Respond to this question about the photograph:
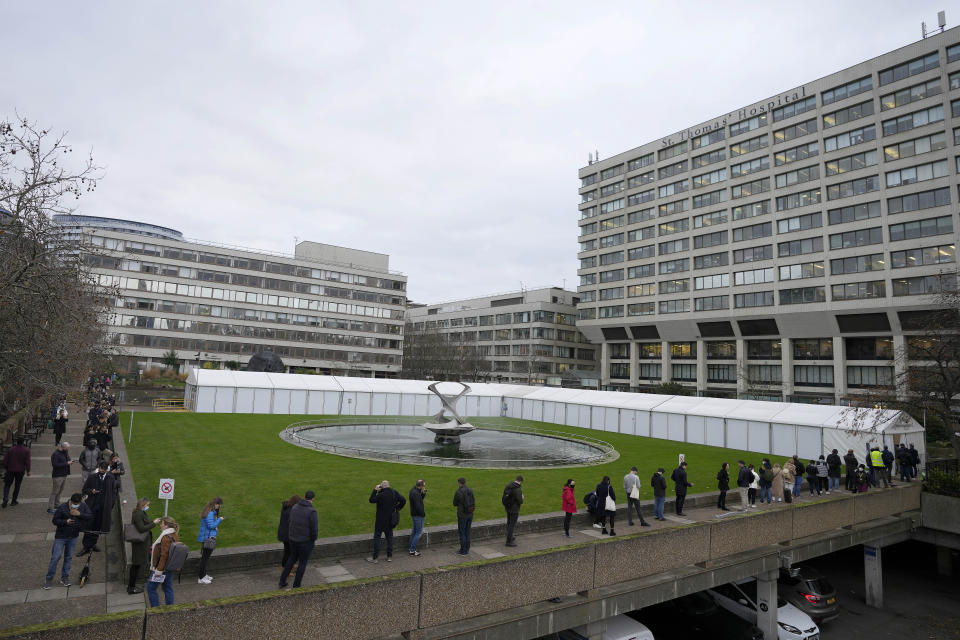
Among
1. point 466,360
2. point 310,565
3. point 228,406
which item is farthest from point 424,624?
point 466,360

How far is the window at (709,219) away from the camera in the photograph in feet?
252

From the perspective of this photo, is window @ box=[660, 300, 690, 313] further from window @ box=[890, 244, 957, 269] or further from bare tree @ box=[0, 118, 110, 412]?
bare tree @ box=[0, 118, 110, 412]

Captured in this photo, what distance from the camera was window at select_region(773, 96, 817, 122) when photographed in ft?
224

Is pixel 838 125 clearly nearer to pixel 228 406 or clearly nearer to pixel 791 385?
pixel 791 385

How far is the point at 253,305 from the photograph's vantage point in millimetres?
91562

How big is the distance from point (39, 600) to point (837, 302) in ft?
244

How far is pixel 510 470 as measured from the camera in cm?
2503

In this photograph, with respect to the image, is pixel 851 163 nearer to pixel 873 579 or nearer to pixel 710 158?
pixel 710 158

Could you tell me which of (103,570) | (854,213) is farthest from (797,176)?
(103,570)

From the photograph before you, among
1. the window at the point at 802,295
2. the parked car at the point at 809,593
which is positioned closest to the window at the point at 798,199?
the window at the point at 802,295

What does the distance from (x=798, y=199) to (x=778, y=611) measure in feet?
214

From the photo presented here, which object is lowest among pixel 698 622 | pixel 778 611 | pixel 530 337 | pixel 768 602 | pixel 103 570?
pixel 698 622

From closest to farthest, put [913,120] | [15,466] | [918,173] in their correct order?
1. [15,466]
2. [918,173]
3. [913,120]

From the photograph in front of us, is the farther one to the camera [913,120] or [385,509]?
[913,120]
